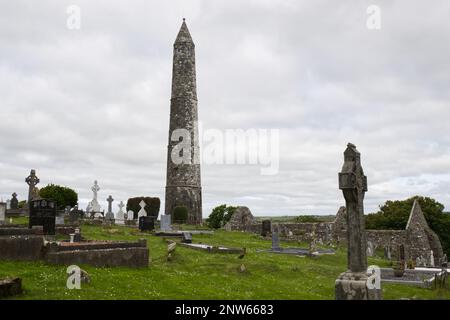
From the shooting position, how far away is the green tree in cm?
4694

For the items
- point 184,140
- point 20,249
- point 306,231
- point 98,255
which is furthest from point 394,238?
point 20,249

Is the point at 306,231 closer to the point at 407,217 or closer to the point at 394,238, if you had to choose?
the point at 394,238

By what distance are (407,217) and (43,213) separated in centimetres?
4052

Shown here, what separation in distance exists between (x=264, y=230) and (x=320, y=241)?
162 inches

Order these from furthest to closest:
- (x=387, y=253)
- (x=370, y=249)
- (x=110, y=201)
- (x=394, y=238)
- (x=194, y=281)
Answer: (x=110, y=201)
(x=394, y=238)
(x=370, y=249)
(x=387, y=253)
(x=194, y=281)

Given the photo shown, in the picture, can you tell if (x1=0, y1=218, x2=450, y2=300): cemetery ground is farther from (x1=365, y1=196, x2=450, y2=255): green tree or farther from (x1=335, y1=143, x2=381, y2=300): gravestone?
(x1=365, y1=196, x2=450, y2=255): green tree

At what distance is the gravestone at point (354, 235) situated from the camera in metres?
9.64

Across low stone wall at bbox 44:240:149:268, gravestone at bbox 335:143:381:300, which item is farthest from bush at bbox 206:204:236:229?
gravestone at bbox 335:143:381:300

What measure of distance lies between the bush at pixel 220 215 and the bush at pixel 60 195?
1580 centimetres

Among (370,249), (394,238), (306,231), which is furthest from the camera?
(306,231)

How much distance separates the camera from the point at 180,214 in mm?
43188

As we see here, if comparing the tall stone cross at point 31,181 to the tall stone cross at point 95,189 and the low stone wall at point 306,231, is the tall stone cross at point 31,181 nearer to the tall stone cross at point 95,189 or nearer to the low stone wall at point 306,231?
the tall stone cross at point 95,189

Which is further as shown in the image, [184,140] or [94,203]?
[184,140]
